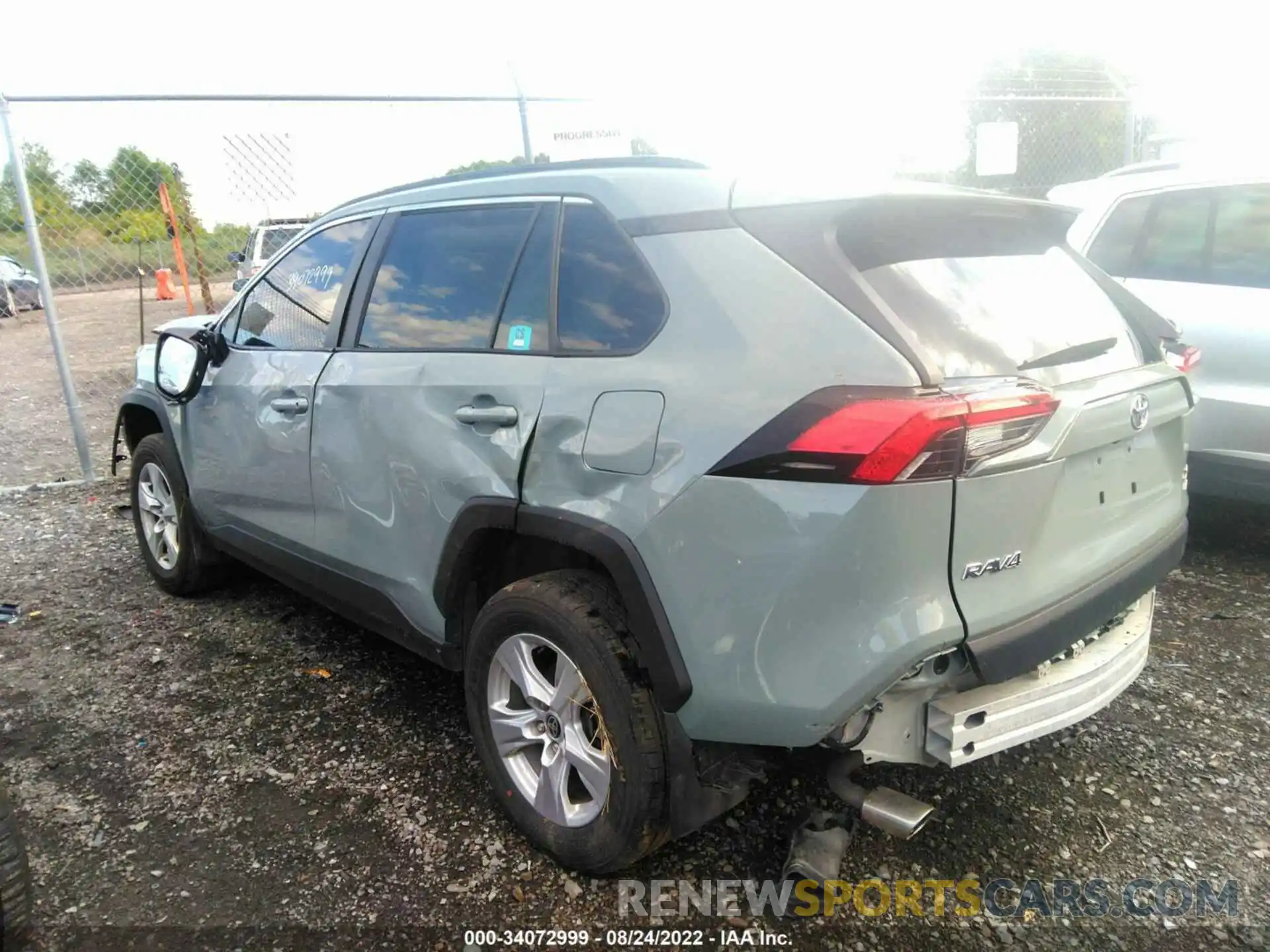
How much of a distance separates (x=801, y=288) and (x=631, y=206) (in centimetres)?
56

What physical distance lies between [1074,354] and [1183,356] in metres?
1.18

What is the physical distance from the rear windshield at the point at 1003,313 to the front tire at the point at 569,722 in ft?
3.21

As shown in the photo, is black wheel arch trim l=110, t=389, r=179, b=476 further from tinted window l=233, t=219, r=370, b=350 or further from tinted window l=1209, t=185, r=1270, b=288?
tinted window l=1209, t=185, r=1270, b=288

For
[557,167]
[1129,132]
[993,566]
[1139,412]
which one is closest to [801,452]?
[993,566]

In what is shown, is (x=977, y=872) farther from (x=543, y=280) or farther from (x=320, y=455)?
(x=320, y=455)

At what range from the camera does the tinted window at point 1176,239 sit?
4336mm

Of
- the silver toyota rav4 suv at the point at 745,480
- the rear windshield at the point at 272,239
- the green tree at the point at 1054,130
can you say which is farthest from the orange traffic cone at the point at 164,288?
the silver toyota rav4 suv at the point at 745,480

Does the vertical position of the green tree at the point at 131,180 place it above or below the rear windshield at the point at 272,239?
above

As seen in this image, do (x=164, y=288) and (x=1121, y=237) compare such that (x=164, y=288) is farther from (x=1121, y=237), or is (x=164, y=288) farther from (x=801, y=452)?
(x=801, y=452)

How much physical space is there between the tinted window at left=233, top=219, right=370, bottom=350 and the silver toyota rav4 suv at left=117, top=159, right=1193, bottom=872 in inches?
17.1

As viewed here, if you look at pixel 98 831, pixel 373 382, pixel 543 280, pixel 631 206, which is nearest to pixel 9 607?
pixel 98 831

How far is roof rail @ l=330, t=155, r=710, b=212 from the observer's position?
2434mm

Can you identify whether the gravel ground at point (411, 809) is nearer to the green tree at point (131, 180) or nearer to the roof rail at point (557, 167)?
the roof rail at point (557, 167)

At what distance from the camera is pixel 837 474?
6.08ft
